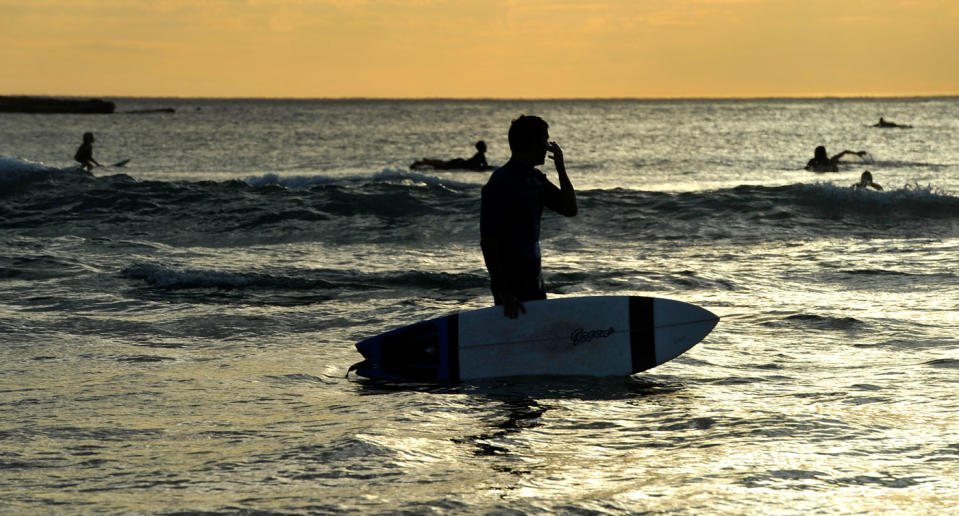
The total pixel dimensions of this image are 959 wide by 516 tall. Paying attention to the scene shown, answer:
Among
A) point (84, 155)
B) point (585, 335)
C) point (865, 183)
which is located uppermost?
point (84, 155)

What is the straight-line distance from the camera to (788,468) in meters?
4.67

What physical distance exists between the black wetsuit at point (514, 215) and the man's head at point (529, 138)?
8 centimetres

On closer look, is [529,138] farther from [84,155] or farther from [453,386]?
[84,155]

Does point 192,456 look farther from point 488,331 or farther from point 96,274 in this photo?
point 96,274

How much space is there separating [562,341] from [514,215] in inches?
43.8

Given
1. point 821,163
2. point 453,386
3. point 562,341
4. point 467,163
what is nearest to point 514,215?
point 562,341

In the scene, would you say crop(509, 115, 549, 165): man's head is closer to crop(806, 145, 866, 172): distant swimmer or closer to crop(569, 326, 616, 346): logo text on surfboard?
crop(569, 326, 616, 346): logo text on surfboard

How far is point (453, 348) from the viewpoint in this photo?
6.94m

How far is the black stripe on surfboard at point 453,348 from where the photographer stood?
693 cm

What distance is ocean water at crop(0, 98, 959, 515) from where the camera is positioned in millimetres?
4477

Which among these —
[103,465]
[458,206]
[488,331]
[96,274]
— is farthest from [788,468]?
[458,206]

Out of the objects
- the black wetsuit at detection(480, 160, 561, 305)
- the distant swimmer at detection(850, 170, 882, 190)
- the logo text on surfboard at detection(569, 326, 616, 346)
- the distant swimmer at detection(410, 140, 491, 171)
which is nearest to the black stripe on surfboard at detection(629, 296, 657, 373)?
the logo text on surfboard at detection(569, 326, 616, 346)

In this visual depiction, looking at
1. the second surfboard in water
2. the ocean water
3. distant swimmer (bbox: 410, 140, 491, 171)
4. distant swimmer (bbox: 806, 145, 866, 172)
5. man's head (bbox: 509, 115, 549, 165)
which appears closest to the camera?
the ocean water

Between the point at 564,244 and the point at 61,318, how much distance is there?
853 centimetres
